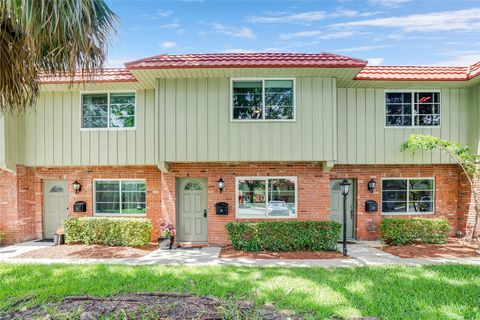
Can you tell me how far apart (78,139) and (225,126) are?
16.8 feet

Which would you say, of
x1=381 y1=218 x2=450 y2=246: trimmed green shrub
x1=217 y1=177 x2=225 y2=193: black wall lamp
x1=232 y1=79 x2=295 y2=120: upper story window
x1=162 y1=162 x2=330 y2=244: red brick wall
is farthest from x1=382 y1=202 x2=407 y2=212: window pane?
x1=217 y1=177 x2=225 y2=193: black wall lamp

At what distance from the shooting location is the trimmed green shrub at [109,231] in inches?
337

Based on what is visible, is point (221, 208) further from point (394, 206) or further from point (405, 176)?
point (405, 176)

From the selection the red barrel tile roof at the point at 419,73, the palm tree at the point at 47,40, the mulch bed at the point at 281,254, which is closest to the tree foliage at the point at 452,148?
the red barrel tile roof at the point at 419,73

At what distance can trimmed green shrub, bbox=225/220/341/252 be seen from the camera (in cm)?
793

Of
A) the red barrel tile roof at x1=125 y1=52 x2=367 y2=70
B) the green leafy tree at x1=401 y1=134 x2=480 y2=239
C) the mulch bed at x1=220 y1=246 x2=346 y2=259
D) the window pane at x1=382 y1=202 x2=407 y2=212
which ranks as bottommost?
the mulch bed at x1=220 y1=246 x2=346 y2=259

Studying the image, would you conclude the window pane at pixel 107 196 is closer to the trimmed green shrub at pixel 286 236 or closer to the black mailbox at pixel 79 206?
the black mailbox at pixel 79 206

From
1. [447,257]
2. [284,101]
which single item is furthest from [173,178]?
[447,257]

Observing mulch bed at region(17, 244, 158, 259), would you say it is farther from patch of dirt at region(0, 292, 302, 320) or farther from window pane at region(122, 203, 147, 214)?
patch of dirt at region(0, 292, 302, 320)

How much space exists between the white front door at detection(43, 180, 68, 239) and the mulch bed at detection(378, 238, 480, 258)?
36.4 feet

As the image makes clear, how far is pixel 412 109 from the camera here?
356 inches

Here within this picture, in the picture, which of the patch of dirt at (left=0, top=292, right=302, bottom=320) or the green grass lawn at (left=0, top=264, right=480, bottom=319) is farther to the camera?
the green grass lawn at (left=0, top=264, right=480, bottom=319)

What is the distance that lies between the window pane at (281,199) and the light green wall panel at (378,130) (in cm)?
197

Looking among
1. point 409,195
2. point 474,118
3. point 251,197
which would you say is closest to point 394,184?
point 409,195
